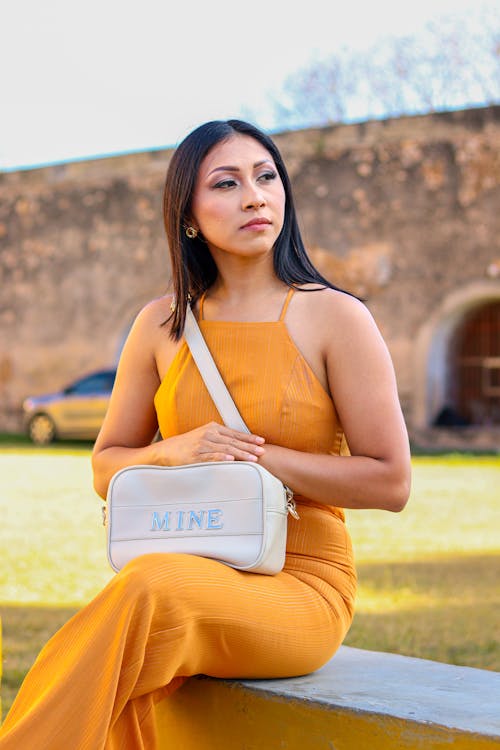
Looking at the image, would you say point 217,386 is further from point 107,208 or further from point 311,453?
point 107,208

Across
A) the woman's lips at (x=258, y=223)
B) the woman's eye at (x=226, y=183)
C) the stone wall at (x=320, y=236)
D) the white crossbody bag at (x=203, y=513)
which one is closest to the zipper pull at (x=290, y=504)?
the white crossbody bag at (x=203, y=513)

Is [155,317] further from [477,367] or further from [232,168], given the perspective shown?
[477,367]

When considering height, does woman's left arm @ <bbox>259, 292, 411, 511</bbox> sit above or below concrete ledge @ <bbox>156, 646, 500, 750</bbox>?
above

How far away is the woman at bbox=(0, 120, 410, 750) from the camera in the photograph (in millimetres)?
1854

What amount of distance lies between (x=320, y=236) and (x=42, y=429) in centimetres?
497

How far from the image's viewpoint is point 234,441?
2.20m

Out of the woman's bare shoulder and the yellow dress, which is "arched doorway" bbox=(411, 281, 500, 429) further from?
the yellow dress

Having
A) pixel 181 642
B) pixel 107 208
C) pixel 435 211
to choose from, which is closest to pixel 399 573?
pixel 181 642

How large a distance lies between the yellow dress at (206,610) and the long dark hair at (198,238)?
0.31 feet

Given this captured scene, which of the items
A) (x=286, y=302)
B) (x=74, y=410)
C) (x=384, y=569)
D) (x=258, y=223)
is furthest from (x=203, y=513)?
(x=74, y=410)

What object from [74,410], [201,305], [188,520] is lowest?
[74,410]

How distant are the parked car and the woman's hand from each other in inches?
522

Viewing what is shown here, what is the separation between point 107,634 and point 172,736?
1.71 feet

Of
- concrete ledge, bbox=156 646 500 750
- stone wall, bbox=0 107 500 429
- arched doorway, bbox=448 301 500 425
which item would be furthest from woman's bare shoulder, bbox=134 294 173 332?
arched doorway, bbox=448 301 500 425
